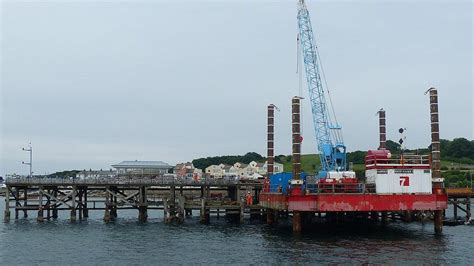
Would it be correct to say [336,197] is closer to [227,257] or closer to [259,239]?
[259,239]

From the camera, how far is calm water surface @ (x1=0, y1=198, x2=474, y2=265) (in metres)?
43.9

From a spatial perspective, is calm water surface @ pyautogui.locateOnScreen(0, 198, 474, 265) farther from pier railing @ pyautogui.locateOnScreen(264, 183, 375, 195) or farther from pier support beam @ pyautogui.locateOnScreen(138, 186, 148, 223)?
pier support beam @ pyautogui.locateOnScreen(138, 186, 148, 223)

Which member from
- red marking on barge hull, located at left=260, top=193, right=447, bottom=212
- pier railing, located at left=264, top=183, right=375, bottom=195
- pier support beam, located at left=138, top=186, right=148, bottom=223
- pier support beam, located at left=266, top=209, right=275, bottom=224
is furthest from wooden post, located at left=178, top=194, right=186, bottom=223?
red marking on barge hull, located at left=260, top=193, right=447, bottom=212

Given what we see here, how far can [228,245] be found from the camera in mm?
52312

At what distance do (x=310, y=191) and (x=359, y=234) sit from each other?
7329mm

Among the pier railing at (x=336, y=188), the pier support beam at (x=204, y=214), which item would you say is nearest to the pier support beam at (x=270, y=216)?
the pier support beam at (x=204, y=214)

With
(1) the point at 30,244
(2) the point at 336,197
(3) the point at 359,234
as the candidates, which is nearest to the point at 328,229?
(3) the point at 359,234

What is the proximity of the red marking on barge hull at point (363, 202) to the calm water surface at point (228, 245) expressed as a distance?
3.03m

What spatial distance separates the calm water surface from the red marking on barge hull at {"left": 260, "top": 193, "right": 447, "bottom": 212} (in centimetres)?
303

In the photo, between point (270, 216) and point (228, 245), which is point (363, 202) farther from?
point (270, 216)

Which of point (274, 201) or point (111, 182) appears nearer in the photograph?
point (274, 201)

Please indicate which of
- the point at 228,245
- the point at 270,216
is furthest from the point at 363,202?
the point at 270,216

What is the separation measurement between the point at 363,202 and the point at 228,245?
14.2 m

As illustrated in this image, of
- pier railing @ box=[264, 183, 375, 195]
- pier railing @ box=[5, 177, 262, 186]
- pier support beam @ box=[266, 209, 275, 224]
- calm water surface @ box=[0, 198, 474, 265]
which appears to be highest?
pier railing @ box=[5, 177, 262, 186]
